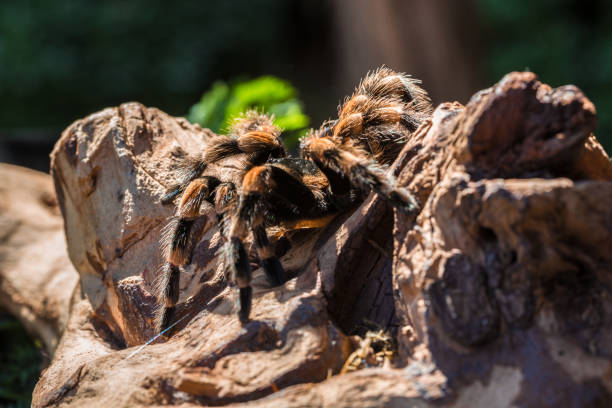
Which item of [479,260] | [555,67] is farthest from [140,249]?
[555,67]

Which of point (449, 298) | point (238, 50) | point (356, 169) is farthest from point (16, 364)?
point (238, 50)

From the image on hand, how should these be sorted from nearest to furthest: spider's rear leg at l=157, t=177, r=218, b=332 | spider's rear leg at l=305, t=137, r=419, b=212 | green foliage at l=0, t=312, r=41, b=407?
spider's rear leg at l=305, t=137, r=419, b=212
spider's rear leg at l=157, t=177, r=218, b=332
green foliage at l=0, t=312, r=41, b=407

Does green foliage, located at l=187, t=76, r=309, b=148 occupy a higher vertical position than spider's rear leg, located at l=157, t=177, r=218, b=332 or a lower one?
higher

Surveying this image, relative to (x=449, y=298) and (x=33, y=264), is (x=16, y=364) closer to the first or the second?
(x=33, y=264)

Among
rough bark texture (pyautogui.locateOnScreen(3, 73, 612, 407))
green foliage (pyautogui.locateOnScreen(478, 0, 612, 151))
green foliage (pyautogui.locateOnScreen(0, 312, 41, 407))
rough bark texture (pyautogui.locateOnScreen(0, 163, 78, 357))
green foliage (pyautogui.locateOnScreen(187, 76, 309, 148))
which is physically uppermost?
green foliage (pyautogui.locateOnScreen(478, 0, 612, 151))

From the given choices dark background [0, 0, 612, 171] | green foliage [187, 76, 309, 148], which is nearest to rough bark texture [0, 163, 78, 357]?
green foliage [187, 76, 309, 148]

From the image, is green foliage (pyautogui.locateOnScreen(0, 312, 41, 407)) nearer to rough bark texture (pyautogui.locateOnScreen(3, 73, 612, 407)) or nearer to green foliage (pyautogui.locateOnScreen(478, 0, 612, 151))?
rough bark texture (pyautogui.locateOnScreen(3, 73, 612, 407))

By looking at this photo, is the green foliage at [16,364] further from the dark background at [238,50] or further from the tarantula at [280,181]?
the dark background at [238,50]
